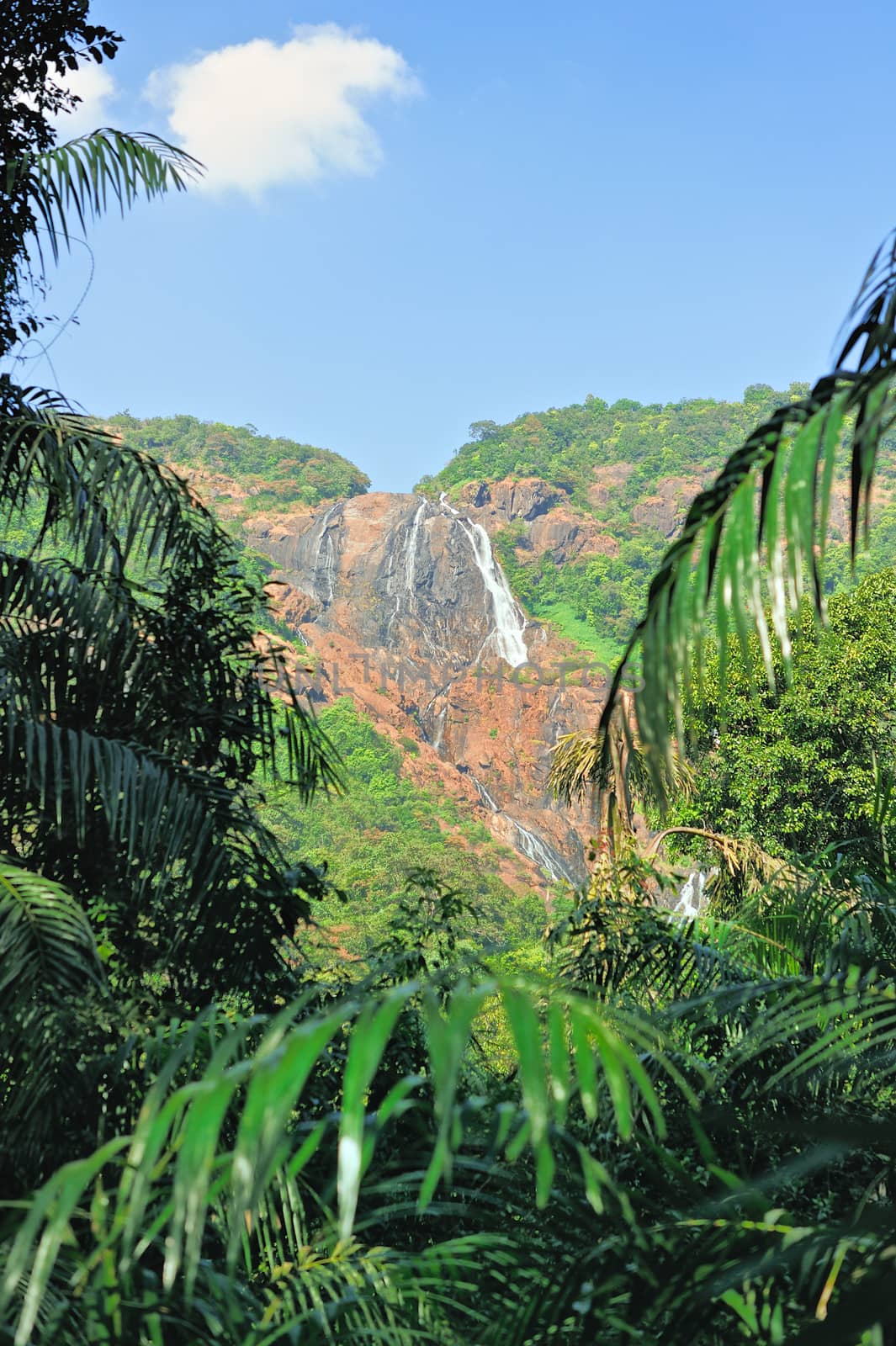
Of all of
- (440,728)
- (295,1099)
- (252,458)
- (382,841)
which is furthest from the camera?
(252,458)

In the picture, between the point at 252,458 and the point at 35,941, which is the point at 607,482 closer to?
the point at 252,458

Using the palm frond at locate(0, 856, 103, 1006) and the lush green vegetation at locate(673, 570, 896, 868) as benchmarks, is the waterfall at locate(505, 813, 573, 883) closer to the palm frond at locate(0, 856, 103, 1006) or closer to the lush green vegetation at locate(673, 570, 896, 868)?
the lush green vegetation at locate(673, 570, 896, 868)

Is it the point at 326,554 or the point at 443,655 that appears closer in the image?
the point at 443,655

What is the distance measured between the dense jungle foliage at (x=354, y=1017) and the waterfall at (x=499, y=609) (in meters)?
44.8

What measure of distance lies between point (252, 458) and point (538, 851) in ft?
124

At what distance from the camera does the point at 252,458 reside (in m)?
71.9

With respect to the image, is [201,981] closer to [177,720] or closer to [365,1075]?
[177,720]

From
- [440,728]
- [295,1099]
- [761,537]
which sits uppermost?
[440,728]

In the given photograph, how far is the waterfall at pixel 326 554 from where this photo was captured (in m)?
55.2

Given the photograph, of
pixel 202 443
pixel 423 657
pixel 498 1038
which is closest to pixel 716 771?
pixel 498 1038

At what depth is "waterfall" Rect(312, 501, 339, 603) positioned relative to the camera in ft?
181

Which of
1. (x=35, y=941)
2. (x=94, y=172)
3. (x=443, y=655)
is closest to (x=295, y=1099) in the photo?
(x=35, y=941)

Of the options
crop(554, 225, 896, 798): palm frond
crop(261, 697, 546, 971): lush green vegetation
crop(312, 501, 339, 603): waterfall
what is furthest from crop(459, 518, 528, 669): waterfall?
crop(554, 225, 896, 798): palm frond

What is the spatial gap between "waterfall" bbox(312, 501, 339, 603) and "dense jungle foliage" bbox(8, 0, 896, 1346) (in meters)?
49.6
